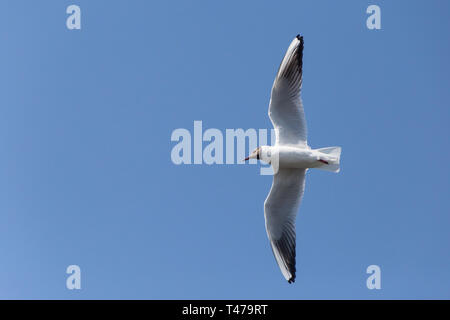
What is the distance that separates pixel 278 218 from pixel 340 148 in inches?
56.3

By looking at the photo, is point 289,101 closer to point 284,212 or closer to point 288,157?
point 288,157

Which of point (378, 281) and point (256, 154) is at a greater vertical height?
point (256, 154)

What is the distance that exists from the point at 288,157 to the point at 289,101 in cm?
81

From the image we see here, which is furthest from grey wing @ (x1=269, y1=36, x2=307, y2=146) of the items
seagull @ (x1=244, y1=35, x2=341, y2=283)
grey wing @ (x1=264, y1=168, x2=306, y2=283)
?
grey wing @ (x1=264, y1=168, x2=306, y2=283)

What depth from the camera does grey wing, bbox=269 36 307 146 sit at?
921 cm

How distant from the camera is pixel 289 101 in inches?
364

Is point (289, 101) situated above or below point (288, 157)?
above

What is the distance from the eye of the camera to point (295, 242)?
9.61 meters

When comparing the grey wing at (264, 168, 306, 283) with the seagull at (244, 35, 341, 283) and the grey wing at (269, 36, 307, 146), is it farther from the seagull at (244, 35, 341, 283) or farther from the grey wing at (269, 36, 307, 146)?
the grey wing at (269, 36, 307, 146)

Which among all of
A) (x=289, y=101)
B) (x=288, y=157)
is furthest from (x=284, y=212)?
(x=289, y=101)
